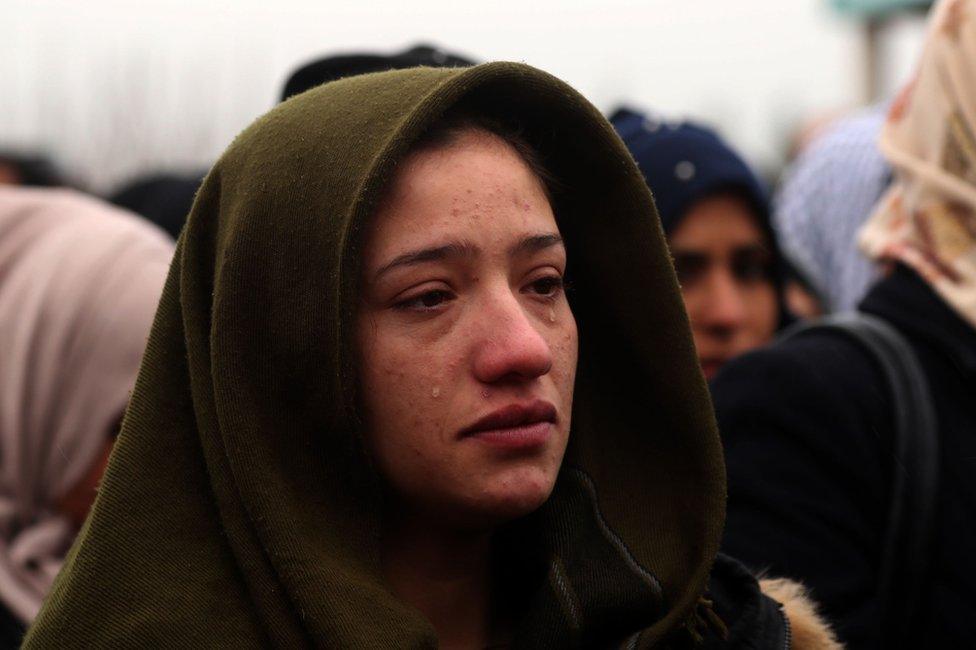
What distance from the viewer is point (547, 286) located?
2213mm

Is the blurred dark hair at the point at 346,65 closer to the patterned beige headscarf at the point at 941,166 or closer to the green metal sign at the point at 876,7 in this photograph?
the patterned beige headscarf at the point at 941,166

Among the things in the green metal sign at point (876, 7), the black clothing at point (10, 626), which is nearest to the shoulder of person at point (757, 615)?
the black clothing at point (10, 626)

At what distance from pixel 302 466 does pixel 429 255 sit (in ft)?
1.20

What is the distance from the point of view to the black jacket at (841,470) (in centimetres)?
261

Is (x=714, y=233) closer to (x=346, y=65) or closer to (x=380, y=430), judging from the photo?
(x=346, y=65)

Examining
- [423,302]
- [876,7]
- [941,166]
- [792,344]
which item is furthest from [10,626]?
[876,7]

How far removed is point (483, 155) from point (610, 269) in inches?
14.0

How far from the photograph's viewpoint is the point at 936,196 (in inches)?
127

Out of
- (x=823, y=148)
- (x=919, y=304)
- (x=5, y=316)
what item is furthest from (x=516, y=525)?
(x=823, y=148)

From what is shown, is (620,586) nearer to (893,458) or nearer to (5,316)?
(893,458)

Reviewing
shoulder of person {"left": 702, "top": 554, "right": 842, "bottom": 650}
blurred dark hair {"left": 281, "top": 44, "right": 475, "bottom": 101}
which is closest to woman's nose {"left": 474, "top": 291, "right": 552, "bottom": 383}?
shoulder of person {"left": 702, "top": 554, "right": 842, "bottom": 650}

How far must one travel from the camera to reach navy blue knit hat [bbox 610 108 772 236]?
167 inches

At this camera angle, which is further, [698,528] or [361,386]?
[698,528]

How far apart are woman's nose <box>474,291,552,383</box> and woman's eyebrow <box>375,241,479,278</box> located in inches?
3.4
